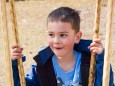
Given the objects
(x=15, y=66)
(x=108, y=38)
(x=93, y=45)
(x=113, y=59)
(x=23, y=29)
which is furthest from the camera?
(x=23, y=29)

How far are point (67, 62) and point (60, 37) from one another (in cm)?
21

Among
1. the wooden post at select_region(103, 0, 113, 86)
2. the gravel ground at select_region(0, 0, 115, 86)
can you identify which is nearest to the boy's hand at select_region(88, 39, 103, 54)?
the wooden post at select_region(103, 0, 113, 86)

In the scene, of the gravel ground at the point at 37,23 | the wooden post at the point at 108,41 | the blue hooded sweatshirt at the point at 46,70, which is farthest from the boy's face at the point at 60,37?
the gravel ground at the point at 37,23

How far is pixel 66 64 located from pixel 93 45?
33 cm

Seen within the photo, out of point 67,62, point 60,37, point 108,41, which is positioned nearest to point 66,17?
point 60,37

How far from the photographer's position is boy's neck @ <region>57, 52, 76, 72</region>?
2.37m

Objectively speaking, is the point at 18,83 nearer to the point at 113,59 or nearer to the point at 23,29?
the point at 113,59

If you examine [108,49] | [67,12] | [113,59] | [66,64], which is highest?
[67,12]

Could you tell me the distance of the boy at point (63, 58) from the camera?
223 cm

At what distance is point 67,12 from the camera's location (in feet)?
7.66

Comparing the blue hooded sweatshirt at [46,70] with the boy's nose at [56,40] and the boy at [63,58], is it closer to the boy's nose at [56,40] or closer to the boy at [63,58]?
the boy at [63,58]

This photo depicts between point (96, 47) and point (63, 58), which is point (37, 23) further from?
point (96, 47)

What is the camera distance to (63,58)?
2361 millimetres

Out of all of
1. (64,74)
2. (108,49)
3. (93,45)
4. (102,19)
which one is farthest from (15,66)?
(102,19)
